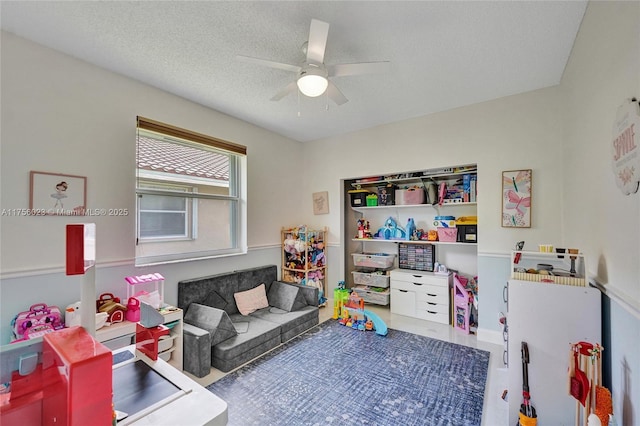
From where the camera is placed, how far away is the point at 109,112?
7.95 feet

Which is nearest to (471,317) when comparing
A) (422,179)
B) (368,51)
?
(422,179)

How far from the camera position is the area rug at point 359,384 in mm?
1881

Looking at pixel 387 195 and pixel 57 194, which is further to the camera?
pixel 387 195

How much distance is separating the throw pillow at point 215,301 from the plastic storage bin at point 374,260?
6.86 feet

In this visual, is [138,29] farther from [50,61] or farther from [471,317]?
[471,317]

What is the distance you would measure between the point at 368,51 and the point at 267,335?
9.02ft

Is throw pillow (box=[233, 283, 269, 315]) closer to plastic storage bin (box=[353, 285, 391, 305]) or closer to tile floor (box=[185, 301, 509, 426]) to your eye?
tile floor (box=[185, 301, 509, 426])

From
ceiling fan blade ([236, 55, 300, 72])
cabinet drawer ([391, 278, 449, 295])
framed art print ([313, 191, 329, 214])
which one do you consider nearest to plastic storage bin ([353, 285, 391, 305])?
cabinet drawer ([391, 278, 449, 295])

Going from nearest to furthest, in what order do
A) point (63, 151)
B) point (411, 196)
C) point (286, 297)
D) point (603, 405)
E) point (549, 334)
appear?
point (603, 405)
point (549, 334)
point (63, 151)
point (286, 297)
point (411, 196)

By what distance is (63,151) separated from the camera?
217 centimetres

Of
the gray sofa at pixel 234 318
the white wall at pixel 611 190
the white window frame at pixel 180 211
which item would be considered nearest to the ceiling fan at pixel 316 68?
the white wall at pixel 611 190

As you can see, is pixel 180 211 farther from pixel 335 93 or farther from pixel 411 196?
pixel 411 196

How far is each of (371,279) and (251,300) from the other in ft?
5.98

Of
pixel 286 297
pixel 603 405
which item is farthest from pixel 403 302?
pixel 603 405
